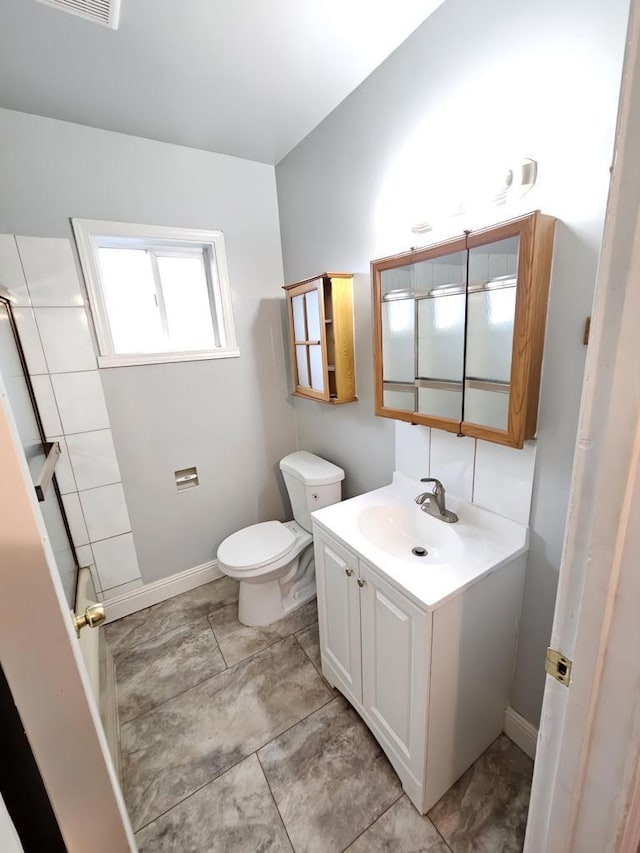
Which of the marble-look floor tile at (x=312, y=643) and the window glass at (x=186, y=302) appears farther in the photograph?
the window glass at (x=186, y=302)

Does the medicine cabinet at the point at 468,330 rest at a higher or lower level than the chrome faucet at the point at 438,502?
higher

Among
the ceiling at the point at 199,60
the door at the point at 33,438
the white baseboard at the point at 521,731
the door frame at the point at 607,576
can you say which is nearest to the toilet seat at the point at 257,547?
the door at the point at 33,438

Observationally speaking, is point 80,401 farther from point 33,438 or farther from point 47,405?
point 33,438

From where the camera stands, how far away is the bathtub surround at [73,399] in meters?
1.61

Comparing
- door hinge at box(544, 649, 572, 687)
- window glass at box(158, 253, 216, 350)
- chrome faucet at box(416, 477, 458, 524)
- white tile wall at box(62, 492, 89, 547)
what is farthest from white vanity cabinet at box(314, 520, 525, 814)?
window glass at box(158, 253, 216, 350)

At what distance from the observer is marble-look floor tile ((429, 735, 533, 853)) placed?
3.59ft

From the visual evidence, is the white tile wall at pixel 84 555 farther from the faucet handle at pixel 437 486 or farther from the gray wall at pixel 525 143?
the faucet handle at pixel 437 486

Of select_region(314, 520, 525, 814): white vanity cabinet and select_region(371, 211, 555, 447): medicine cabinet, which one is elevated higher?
select_region(371, 211, 555, 447): medicine cabinet

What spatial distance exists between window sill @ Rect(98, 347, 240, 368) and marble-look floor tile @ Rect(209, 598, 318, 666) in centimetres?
144

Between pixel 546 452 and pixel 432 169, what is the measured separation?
3.30ft

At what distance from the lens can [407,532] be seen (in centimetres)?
145

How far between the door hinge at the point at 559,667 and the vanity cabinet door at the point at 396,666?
405 millimetres

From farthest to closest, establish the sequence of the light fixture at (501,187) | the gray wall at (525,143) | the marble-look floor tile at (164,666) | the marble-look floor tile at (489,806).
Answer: the marble-look floor tile at (164,666), the marble-look floor tile at (489,806), the light fixture at (501,187), the gray wall at (525,143)

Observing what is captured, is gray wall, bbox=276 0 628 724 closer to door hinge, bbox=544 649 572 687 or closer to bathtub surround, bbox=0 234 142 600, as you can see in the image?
door hinge, bbox=544 649 572 687
